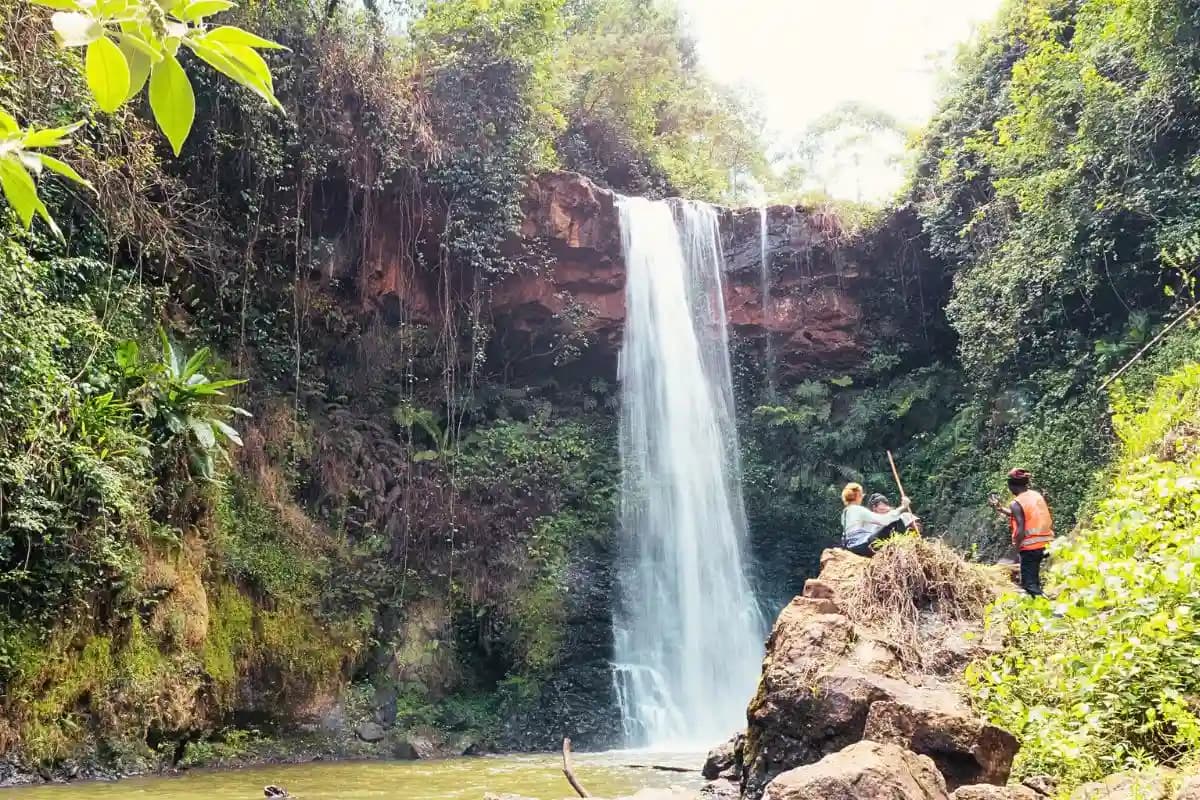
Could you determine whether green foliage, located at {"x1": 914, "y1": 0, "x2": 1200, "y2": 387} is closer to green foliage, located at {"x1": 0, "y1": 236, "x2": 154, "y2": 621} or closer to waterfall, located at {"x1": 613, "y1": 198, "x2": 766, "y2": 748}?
waterfall, located at {"x1": 613, "y1": 198, "x2": 766, "y2": 748}

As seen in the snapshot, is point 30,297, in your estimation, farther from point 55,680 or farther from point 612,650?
point 612,650

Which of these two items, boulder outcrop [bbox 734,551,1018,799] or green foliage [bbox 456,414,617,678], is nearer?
boulder outcrop [bbox 734,551,1018,799]

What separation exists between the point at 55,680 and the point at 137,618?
0.90m

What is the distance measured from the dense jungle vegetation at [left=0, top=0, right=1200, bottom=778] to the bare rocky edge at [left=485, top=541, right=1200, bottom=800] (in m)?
0.57

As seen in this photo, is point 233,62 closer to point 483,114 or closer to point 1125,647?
point 1125,647

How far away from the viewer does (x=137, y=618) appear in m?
8.20

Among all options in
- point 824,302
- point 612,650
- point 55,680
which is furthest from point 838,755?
point 824,302

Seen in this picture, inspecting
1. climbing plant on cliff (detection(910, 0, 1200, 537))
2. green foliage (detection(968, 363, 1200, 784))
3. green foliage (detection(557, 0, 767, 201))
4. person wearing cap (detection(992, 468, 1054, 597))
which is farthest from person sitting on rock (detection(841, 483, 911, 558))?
green foliage (detection(557, 0, 767, 201))

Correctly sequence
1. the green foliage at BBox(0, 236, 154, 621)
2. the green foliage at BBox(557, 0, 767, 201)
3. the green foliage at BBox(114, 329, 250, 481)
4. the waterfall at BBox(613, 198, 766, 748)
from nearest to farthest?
the green foliage at BBox(0, 236, 154, 621)
the green foliage at BBox(114, 329, 250, 481)
the waterfall at BBox(613, 198, 766, 748)
the green foliage at BBox(557, 0, 767, 201)

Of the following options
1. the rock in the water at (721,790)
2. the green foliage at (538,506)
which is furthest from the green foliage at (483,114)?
the rock in the water at (721,790)

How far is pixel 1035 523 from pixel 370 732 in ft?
25.4

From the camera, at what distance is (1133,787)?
8.90ft

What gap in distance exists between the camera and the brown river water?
6.54 meters

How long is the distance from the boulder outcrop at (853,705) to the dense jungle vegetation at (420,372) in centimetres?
54
